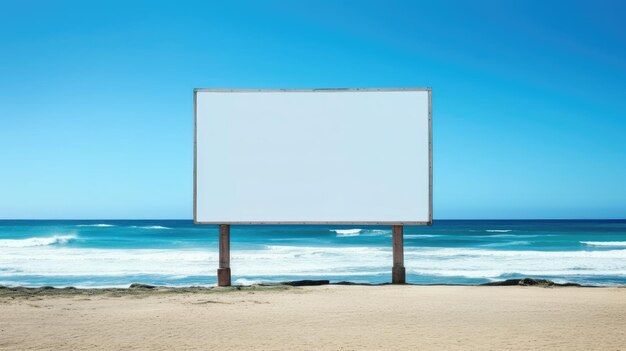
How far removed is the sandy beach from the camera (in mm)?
7938

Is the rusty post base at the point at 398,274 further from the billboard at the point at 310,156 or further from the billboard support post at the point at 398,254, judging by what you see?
the billboard at the point at 310,156

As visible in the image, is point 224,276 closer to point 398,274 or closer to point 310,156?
point 310,156

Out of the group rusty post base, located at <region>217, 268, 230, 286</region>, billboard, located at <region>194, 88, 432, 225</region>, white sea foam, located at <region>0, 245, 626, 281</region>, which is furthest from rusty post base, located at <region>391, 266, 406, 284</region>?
white sea foam, located at <region>0, 245, 626, 281</region>

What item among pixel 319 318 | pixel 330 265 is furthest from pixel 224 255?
pixel 330 265

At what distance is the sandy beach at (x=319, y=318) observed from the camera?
7.94 metres

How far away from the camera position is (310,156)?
1248 cm

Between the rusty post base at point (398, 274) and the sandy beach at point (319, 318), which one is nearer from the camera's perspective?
the sandy beach at point (319, 318)

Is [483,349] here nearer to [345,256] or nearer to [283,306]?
[283,306]

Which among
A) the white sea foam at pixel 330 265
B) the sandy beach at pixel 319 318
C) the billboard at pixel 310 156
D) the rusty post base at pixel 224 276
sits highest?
the billboard at pixel 310 156

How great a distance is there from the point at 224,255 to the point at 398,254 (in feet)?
12.1

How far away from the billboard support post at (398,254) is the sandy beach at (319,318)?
0.38m

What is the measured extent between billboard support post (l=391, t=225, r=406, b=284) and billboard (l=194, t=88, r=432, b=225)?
64cm

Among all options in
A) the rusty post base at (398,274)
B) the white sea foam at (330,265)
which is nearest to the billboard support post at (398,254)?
the rusty post base at (398,274)

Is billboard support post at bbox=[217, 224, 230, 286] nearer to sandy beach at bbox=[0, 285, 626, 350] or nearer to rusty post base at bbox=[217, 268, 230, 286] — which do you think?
rusty post base at bbox=[217, 268, 230, 286]
